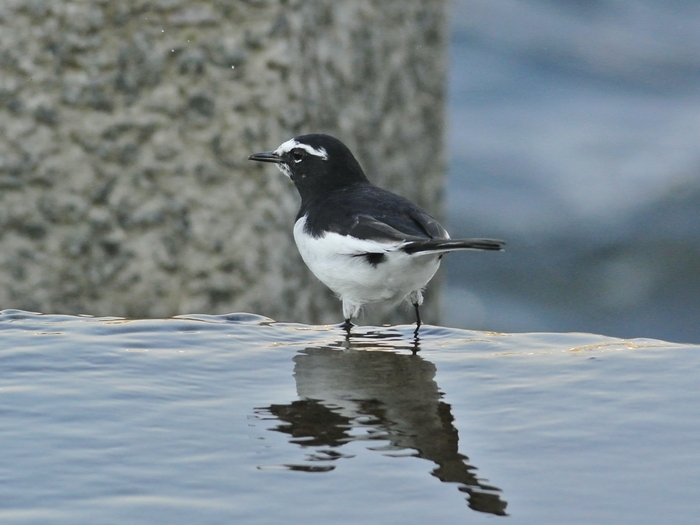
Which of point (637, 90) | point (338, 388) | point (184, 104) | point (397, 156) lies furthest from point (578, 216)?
point (338, 388)

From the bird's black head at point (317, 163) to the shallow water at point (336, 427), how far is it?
1.23m

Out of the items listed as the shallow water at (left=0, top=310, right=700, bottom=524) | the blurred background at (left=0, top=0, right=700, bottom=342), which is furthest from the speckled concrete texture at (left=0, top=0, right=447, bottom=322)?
the shallow water at (left=0, top=310, right=700, bottom=524)

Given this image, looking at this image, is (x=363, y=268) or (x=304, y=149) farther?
(x=304, y=149)

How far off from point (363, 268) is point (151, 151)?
188 centimetres

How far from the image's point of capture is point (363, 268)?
369 cm

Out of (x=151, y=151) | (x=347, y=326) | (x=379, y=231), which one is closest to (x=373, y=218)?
(x=379, y=231)

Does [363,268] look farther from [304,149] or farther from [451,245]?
[304,149]

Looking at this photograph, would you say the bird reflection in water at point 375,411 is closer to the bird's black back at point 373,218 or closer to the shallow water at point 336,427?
the shallow water at point 336,427

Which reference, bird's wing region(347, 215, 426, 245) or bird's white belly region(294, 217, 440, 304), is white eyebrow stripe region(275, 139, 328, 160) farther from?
bird's wing region(347, 215, 426, 245)

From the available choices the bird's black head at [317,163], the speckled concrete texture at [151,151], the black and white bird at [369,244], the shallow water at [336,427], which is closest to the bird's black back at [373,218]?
the black and white bird at [369,244]

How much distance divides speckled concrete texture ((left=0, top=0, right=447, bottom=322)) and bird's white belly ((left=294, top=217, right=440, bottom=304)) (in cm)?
136

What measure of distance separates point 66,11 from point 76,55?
215 millimetres

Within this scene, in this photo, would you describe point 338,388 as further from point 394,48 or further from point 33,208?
point 394,48

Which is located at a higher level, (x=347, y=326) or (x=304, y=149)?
(x=304, y=149)
